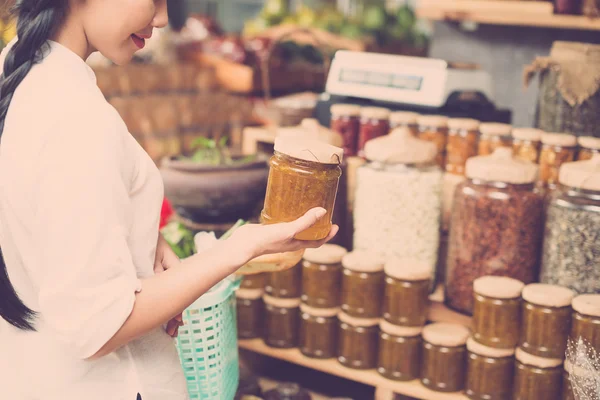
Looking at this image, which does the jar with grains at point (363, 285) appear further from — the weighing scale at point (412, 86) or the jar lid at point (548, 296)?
the weighing scale at point (412, 86)

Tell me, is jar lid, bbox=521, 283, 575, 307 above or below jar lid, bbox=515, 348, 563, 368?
above

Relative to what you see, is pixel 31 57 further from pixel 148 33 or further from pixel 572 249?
pixel 572 249

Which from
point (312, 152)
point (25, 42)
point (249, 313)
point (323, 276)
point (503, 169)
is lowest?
point (249, 313)

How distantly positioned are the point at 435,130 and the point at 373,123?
172 millimetres

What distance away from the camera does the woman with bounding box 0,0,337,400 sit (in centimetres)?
74

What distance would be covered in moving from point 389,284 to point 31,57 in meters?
0.93

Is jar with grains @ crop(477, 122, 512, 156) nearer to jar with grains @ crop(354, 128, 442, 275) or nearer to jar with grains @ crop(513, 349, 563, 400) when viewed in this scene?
jar with grains @ crop(354, 128, 442, 275)

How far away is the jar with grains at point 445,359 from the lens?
1.40 m

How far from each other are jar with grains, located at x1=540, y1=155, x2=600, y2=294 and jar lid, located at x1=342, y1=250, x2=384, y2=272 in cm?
38

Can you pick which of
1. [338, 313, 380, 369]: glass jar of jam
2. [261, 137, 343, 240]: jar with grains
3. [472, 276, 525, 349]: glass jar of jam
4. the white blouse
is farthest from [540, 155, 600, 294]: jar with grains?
the white blouse

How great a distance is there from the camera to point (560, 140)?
1.52 meters

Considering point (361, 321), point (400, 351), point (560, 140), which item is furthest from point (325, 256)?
point (560, 140)

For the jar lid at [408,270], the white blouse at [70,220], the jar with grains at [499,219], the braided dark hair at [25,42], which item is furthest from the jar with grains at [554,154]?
the braided dark hair at [25,42]

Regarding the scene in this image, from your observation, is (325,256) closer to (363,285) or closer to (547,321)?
(363,285)
